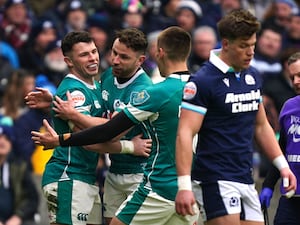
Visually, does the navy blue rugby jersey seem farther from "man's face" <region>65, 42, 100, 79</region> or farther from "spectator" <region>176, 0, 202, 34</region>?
"spectator" <region>176, 0, 202, 34</region>

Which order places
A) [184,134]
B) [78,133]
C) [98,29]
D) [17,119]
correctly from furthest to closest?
1. [98,29]
2. [17,119]
3. [78,133]
4. [184,134]

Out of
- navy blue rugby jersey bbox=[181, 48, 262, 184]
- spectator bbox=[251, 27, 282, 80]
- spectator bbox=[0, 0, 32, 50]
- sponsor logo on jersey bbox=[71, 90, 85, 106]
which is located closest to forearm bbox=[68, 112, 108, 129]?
sponsor logo on jersey bbox=[71, 90, 85, 106]

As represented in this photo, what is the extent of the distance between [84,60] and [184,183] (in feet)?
5.92

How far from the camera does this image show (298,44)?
1636 cm

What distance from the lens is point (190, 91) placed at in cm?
797

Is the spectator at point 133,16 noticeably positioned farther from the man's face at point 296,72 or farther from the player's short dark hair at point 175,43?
the player's short dark hair at point 175,43

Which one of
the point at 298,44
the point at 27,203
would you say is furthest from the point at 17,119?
the point at 298,44

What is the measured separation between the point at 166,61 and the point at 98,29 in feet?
24.9

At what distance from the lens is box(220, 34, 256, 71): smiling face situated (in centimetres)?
804

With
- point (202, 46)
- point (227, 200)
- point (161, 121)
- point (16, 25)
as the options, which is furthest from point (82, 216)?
point (16, 25)

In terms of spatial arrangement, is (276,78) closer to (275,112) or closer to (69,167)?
(275,112)

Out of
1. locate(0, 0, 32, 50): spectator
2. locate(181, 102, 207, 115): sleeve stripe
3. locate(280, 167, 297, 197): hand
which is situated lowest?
locate(280, 167, 297, 197): hand

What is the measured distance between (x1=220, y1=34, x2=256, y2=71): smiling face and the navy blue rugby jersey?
46 mm

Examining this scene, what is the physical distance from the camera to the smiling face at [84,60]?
30.0 feet
